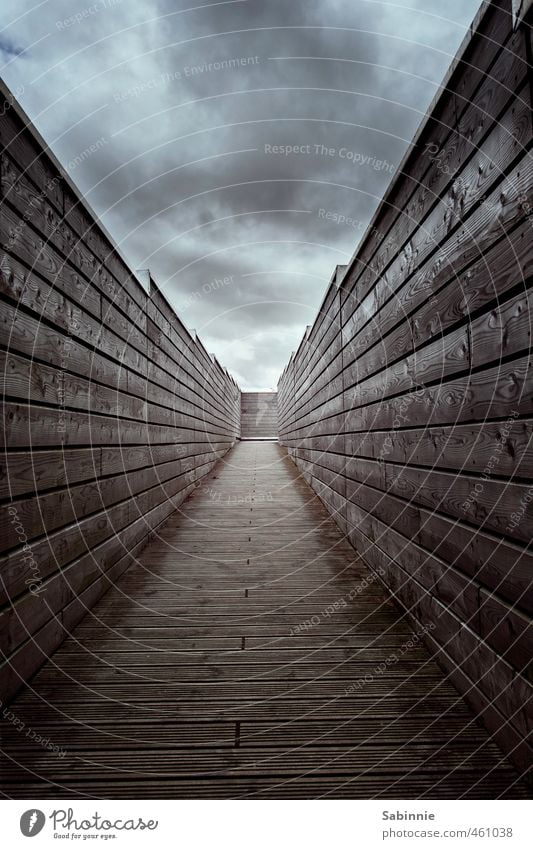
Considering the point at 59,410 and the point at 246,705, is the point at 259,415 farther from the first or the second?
the point at 246,705

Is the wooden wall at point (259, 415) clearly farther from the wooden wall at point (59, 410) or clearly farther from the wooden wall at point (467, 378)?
the wooden wall at point (467, 378)

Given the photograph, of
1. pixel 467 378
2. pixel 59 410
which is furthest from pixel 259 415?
pixel 467 378

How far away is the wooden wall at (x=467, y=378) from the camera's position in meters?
1.17

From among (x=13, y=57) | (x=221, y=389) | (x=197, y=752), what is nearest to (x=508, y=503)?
(x=197, y=752)

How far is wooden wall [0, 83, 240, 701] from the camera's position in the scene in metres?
1.54

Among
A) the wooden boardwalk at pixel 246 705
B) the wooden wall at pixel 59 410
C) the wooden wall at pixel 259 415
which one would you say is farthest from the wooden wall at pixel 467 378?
the wooden wall at pixel 259 415

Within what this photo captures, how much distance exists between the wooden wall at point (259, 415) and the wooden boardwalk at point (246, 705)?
16.8 m

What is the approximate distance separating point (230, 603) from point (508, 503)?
169 cm

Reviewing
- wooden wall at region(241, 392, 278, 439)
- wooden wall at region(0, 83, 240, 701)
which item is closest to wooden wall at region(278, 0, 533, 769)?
wooden wall at region(0, 83, 240, 701)

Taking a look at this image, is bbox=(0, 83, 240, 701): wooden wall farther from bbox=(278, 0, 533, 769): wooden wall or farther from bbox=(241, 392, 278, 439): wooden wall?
bbox=(241, 392, 278, 439): wooden wall

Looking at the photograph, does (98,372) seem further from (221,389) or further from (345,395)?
(221,389)

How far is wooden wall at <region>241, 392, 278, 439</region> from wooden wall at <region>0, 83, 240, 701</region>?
51.8 feet

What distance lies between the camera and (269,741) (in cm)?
133

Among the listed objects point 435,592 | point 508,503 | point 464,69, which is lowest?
point 435,592
